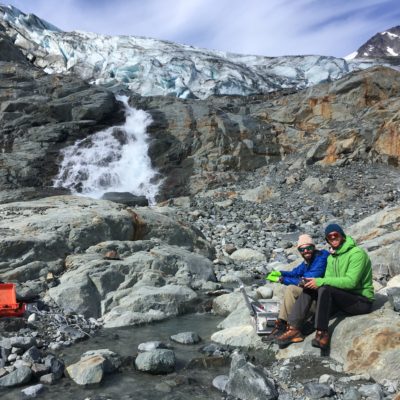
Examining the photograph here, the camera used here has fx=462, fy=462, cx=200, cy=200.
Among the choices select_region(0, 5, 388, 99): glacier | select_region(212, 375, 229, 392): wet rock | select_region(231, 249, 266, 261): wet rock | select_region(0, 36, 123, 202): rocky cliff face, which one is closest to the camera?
select_region(212, 375, 229, 392): wet rock

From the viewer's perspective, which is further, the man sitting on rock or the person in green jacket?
the man sitting on rock

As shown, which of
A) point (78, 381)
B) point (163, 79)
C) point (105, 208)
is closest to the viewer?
point (78, 381)

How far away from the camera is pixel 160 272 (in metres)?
11.0

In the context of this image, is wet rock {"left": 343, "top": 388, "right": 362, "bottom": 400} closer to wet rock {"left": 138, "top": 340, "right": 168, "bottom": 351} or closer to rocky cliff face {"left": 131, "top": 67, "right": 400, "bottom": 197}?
wet rock {"left": 138, "top": 340, "right": 168, "bottom": 351}

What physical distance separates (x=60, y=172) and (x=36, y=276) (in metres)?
21.9

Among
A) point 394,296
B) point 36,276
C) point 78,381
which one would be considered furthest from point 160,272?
point 394,296

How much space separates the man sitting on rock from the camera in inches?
249

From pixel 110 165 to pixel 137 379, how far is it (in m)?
26.5

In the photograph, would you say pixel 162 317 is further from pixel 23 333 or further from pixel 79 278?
pixel 23 333

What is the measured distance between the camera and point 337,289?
588cm

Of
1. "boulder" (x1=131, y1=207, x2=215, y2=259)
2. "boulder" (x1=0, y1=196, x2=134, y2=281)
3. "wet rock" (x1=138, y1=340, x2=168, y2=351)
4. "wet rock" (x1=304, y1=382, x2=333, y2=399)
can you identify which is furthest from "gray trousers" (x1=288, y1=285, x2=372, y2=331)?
"boulder" (x1=131, y1=207, x2=215, y2=259)

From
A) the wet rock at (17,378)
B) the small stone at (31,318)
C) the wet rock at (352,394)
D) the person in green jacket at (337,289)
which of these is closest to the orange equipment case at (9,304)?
the small stone at (31,318)

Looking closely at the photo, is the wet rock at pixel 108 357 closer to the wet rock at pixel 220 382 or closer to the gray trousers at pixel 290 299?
the wet rock at pixel 220 382

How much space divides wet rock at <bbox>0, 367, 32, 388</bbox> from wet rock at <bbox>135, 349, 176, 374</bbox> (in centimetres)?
147
